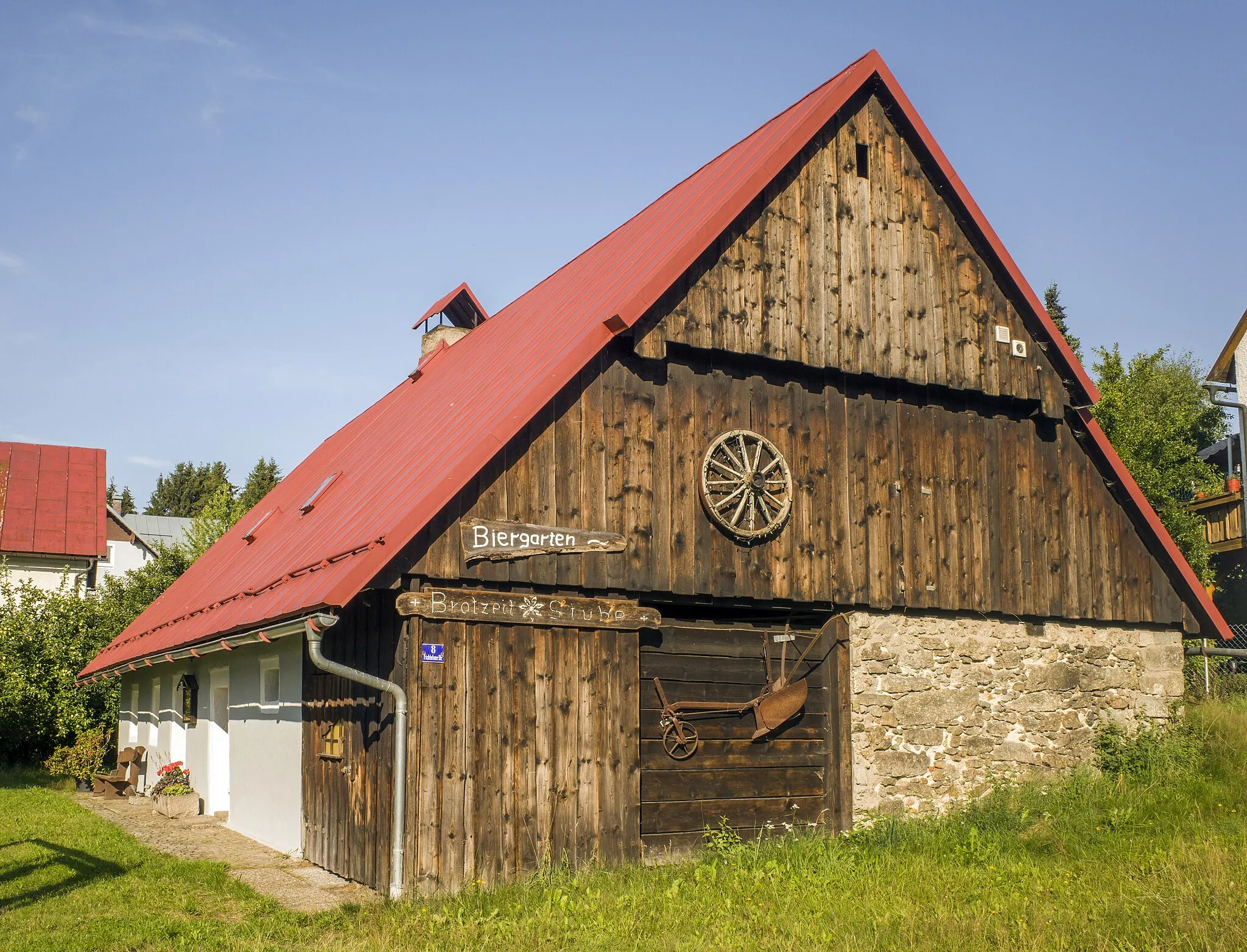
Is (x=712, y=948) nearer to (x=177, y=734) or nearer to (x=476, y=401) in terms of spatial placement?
(x=476, y=401)

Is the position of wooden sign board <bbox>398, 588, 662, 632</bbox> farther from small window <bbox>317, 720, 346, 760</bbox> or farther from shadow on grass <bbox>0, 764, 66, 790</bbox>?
shadow on grass <bbox>0, 764, 66, 790</bbox>

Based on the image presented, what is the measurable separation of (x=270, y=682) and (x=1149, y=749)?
34.7ft

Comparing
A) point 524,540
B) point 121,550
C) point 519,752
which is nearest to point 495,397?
point 524,540

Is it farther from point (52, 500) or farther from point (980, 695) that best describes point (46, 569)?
point (980, 695)

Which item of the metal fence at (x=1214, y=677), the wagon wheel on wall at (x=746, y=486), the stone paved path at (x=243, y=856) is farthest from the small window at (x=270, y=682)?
the metal fence at (x=1214, y=677)

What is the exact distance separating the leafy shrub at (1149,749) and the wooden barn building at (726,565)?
27cm

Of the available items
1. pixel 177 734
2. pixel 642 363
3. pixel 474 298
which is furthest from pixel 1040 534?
pixel 177 734

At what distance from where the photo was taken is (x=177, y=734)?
782 inches

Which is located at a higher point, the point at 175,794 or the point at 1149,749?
the point at 1149,749

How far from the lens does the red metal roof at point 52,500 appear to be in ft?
98.6

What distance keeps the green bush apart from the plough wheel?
1591 centimetres

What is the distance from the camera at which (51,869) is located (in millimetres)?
12320

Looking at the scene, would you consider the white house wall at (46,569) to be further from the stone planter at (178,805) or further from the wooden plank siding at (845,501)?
the wooden plank siding at (845,501)

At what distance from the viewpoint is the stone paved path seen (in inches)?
428
